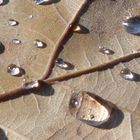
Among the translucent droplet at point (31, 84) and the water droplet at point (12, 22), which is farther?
the water droplet at point (12, 22)

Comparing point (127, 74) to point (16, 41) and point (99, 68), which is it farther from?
point (16, 41)

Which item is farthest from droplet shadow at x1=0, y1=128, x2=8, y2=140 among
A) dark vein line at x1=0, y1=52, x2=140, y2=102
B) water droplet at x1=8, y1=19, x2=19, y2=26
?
water droplet at x1=8, y1=19, x2=19, y2=26

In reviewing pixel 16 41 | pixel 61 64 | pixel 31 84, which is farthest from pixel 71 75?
pixel 16 41

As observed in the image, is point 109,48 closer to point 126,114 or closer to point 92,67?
point 92,67

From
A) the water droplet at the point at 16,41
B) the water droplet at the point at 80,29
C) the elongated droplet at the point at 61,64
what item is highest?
the water droplet at the point at 80,29

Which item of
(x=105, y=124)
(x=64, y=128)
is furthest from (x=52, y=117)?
(x=105, y=124)

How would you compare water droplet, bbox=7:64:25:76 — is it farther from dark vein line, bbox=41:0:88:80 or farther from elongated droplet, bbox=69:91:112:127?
elongated droplet, bbox=69:91:112:127

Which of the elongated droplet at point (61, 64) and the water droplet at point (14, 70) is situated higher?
the elongated droplet at point (61, 64)

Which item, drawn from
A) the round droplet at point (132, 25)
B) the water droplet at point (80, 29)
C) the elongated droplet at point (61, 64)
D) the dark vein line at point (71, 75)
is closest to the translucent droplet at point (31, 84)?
the dark vein line at point (71, 75)

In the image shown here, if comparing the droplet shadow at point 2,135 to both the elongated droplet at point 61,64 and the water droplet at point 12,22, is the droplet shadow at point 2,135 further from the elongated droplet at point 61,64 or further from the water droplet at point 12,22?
the water droplet at point 12,22
